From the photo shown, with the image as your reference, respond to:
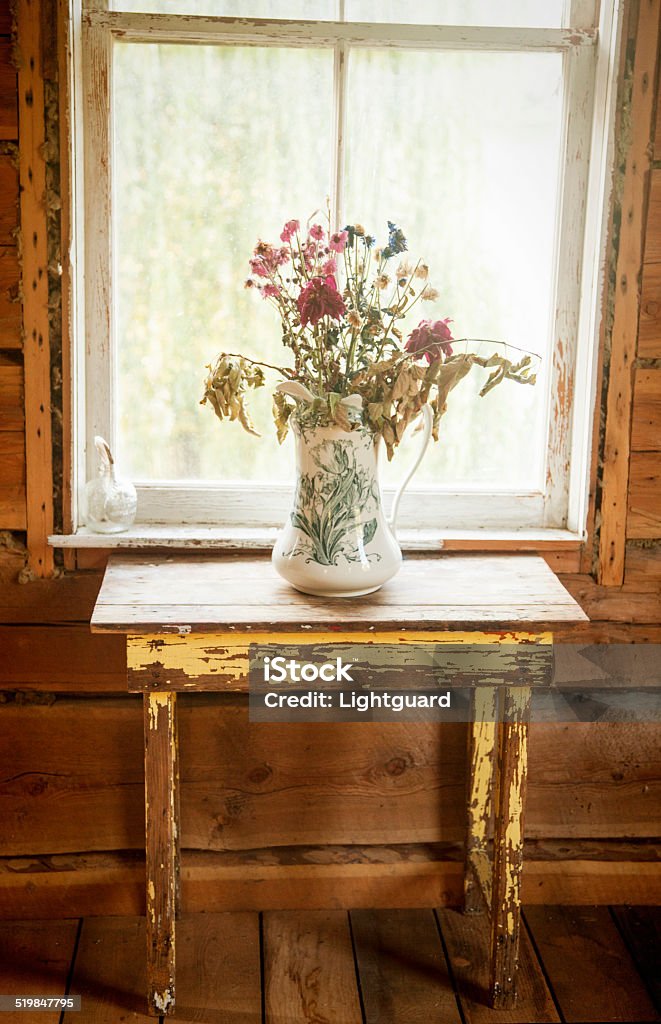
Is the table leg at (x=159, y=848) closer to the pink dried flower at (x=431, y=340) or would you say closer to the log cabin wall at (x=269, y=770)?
the log cabin wall at (x=269, y=770)

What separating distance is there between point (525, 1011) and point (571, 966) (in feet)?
0.61


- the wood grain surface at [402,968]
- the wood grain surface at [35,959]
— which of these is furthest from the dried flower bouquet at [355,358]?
the wood grain surface at [35,959]

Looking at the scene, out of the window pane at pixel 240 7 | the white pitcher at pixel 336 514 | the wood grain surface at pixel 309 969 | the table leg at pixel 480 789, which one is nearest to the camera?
the white pitcher at pixel 336 514

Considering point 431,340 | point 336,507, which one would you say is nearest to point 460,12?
point 431,340

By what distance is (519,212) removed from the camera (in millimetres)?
2189

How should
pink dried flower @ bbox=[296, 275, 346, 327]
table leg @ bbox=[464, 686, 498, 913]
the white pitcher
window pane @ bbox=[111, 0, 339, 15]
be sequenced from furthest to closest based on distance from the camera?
table leg @ bbox=[464, 686, 498, 913], window pane @ bbox=[111, 0, 339, 15], the white pitcher, pink dried flower @ bbox=[296, 275, 346, 327]

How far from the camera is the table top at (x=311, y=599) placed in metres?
1.73

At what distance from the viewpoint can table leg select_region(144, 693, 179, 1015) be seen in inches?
71.2

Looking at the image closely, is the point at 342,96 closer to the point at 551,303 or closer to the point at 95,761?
the point at 551,303

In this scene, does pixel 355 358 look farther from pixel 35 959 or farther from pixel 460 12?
pixel 35 959

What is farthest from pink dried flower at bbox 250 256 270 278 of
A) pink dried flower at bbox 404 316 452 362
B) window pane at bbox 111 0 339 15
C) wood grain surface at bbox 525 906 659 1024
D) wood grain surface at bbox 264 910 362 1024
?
wood grain surface at bbox 525 906 659 1024

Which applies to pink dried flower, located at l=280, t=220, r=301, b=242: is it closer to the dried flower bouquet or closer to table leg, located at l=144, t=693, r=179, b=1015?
the dried flower bouquet

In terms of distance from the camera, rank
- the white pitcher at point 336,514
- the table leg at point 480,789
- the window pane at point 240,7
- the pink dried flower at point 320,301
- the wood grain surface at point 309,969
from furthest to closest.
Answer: the table leg at point 480,789 → the window pane at point 240,7 → the wood grain surface at point 309,969 → the white pitcher at point 336,514 → the pink dried flower at point 320,301

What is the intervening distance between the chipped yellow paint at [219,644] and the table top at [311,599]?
4 cm
